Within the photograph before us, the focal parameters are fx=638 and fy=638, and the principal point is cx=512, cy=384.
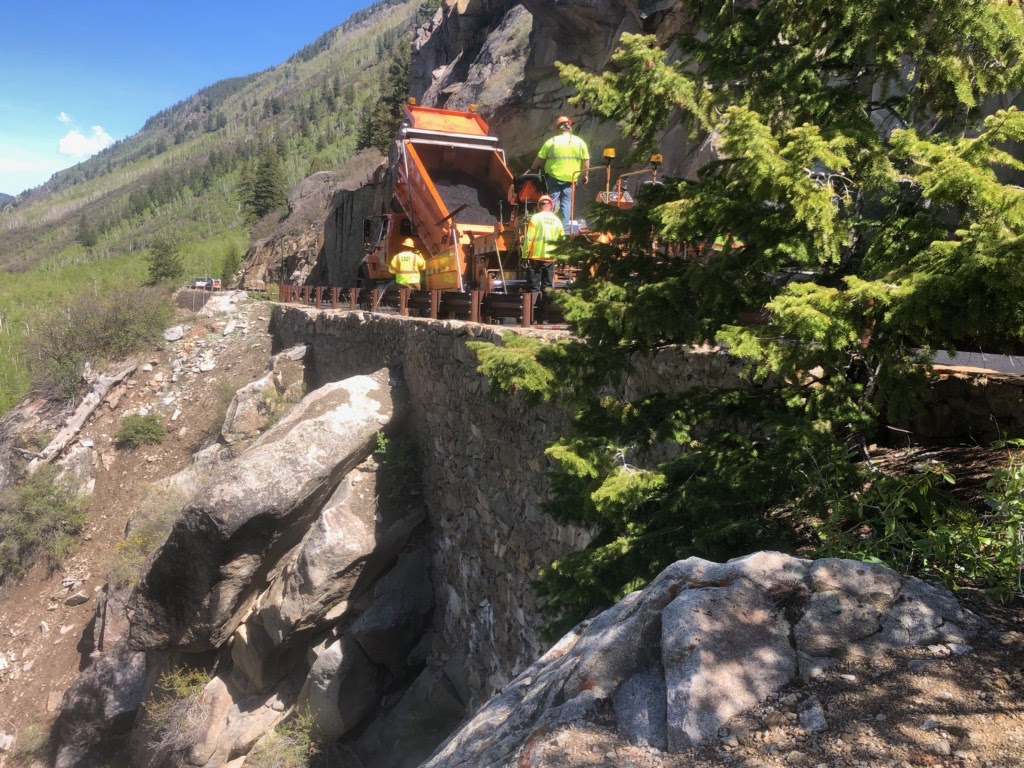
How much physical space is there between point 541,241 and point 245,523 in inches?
199

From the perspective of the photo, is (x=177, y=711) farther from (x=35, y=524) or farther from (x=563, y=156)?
(x=563, y=156)

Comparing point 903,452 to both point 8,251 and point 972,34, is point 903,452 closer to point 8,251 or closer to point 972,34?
point 972,34

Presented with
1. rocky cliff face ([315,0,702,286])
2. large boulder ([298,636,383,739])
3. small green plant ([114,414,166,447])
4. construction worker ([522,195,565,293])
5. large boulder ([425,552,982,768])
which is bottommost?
large boulder ([298,636,383,739])

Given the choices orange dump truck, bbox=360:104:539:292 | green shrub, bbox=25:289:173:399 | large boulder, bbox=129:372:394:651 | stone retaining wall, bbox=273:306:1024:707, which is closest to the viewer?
stone retaining wall, bbox=273:306:1024:707

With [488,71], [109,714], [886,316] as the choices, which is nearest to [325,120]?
[488,71]

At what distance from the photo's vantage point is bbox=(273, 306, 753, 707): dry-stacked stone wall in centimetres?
595

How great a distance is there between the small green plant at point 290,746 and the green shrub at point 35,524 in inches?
293

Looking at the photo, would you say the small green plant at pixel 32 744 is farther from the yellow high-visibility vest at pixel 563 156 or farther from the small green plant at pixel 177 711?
the yellow high-visibility vest at pixel 563 156

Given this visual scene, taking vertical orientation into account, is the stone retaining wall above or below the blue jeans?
below

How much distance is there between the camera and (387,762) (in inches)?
290

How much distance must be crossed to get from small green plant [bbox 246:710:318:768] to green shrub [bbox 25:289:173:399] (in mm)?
12704

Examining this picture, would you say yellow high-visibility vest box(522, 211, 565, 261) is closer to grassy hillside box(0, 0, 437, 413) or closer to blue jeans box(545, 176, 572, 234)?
blue jeans box(545, 176, 572, 234)

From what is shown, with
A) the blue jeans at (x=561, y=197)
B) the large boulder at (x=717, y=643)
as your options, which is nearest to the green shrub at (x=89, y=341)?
the blue jeans at (x=561, y=197)

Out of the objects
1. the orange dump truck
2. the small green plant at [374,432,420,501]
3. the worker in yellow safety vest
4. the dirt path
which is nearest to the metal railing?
the worker in yellow safety vest
